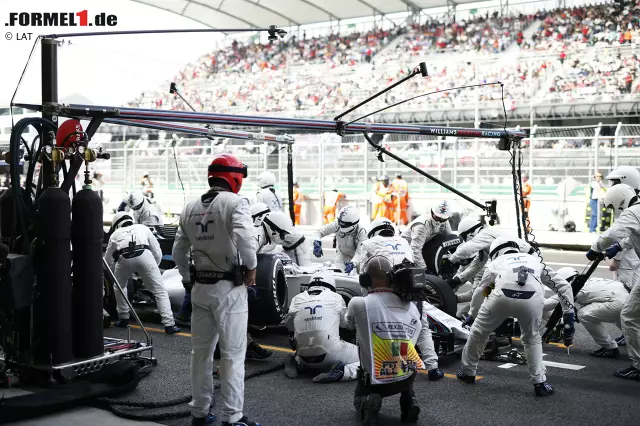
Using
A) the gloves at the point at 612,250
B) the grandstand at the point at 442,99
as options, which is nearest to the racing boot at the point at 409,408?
the gloves at the point at 612,250

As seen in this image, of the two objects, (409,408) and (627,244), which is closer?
(409,408)

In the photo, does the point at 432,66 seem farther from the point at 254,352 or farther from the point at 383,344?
the point at 383,344

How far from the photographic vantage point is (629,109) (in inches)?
1019

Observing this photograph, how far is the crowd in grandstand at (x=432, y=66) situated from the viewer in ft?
92.7

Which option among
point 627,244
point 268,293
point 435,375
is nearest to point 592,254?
point 627,244

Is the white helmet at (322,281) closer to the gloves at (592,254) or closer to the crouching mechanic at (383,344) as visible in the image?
the crouching mechanic at (383,344)

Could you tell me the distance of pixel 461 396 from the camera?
21.6 feet

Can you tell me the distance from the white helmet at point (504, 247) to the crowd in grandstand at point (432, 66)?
16536 millimetres

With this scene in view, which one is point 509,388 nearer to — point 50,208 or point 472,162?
point 50,208

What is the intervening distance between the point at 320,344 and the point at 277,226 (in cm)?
269

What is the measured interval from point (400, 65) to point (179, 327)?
2691 centimetres

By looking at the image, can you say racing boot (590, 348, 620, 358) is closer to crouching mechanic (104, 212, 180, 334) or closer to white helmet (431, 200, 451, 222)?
white helmet (431, 200, 451, 222)

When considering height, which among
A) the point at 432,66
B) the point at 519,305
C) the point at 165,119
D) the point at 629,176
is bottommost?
the point at 519,305

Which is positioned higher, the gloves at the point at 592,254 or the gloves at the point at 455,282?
the gloves at the point at 592,254
